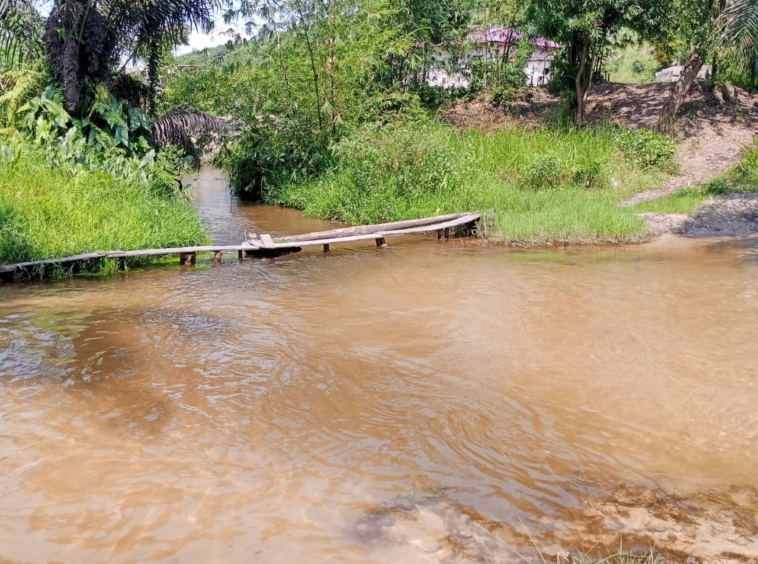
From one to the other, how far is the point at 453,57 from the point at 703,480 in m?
16.5

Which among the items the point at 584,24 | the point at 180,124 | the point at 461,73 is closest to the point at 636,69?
the point at 461,73

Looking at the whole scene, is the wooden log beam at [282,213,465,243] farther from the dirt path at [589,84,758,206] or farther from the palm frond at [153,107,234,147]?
the dirt path at [589,84,758,206]

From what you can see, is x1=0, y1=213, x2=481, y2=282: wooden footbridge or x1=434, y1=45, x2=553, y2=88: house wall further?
x1=434, y1=45, x2=553, y2=88: house wall

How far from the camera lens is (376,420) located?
426 cm

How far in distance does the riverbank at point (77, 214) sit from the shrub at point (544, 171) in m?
6.47

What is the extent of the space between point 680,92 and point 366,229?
30.9 feet

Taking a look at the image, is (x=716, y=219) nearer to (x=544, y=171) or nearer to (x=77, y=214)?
(x=544, y=171)

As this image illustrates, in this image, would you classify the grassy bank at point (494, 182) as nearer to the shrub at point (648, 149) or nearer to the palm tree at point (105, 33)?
the shrub at point (648, 149)

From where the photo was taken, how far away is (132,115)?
1078 cm

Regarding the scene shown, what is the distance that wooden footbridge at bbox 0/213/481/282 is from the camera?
25.3 ft

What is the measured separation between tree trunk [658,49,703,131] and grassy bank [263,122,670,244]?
1.66m

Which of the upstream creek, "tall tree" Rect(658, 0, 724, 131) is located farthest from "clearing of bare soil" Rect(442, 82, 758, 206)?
the upstream creek

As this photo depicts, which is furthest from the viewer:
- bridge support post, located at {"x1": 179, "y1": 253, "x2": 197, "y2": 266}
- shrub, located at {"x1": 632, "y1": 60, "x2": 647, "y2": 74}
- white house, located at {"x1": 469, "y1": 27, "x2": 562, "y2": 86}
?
shrub, located at {"x1": 632, "y1": 60, "x2": 647, "y2": 74}

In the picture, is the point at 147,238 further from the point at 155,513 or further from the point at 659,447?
the point at 659,447
